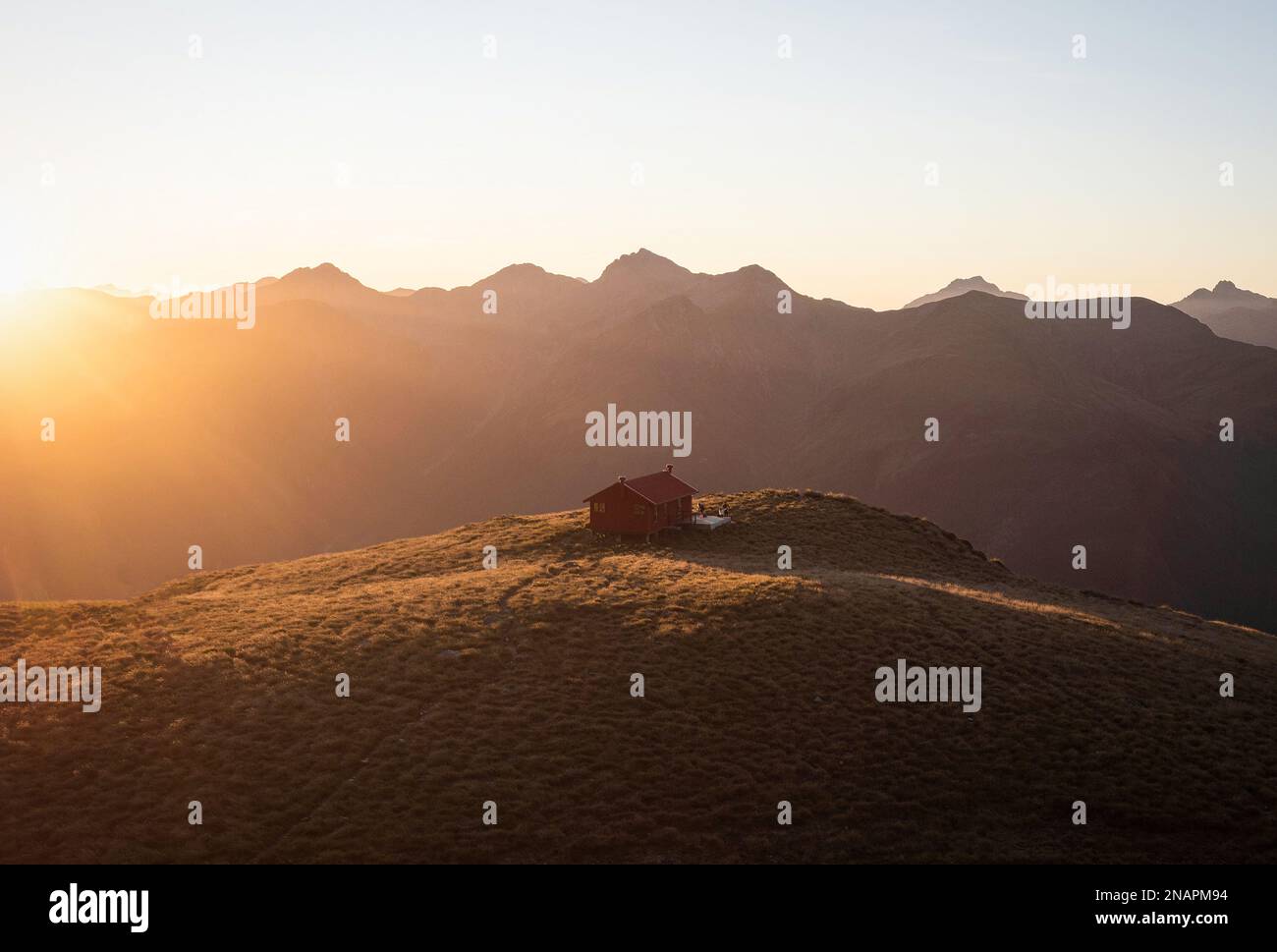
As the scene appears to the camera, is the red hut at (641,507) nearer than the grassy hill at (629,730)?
No

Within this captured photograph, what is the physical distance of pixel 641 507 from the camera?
62000 mm

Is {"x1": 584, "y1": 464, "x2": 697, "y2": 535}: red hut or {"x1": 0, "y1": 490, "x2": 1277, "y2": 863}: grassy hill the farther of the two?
{"x1": 584, "y1": 464, "x2": 697, "y2": 535}: red hut

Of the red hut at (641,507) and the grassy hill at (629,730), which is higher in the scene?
the red hut at (641,507)

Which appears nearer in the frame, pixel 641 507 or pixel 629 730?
pixel 629 730

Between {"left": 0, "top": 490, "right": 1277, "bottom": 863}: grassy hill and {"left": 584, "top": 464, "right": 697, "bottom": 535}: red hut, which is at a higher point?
{"left": 584, "top": 464, "right": 697, "bottom": 535}: red hut

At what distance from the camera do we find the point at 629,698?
1396 inches

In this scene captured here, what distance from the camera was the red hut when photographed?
2443 inches

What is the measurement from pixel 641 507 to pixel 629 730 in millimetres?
30018

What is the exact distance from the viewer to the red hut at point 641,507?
62.1 metres

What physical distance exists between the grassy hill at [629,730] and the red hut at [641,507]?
33.6 feet

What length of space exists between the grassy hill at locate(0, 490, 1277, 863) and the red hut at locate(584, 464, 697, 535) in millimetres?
10227
